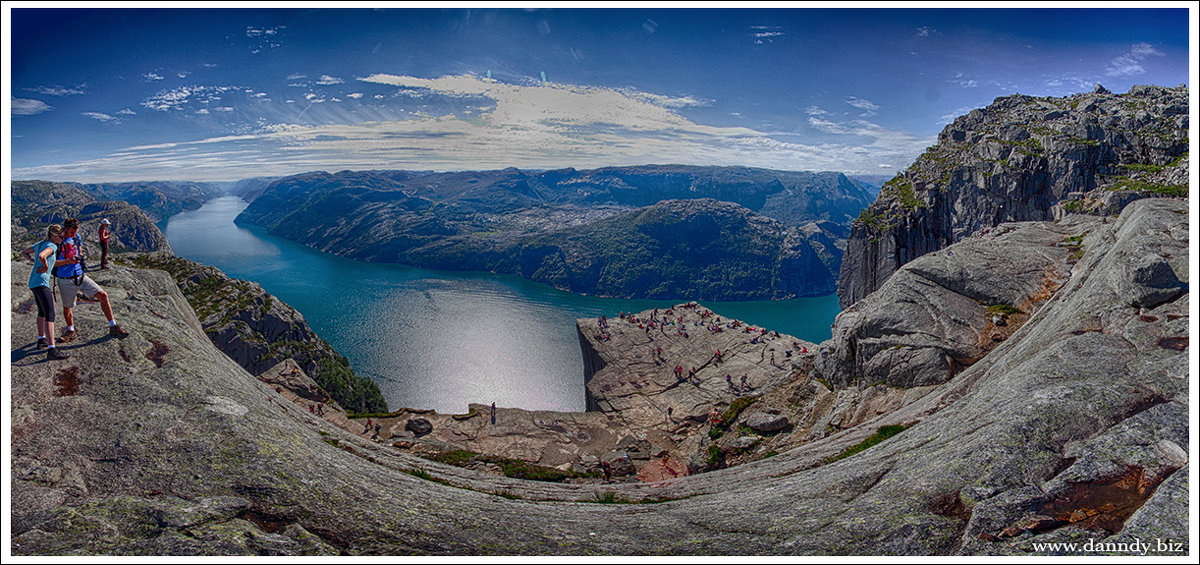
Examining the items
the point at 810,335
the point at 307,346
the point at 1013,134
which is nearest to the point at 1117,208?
the point at 1013,134

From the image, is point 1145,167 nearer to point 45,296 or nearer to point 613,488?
point 613,488

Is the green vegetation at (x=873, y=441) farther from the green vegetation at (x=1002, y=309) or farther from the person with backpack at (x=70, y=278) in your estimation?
the person with backpack at (x=70, y=278)

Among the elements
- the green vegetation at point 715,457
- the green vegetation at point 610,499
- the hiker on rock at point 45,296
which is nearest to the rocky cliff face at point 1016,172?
the green vegetation at point 715,457

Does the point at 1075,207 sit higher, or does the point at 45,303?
the point at 1075,207

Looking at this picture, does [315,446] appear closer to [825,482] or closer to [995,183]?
[825,482]

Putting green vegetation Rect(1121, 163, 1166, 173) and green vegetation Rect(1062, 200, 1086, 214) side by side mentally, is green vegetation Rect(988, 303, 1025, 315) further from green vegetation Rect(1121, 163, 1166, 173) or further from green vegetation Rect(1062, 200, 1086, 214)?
green vegetation Rect(1121, 163, 1166, 173)

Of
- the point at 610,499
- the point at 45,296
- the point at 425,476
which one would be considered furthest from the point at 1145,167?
the point at 45,296
